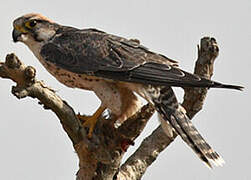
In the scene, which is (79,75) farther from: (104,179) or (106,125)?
(104,179)

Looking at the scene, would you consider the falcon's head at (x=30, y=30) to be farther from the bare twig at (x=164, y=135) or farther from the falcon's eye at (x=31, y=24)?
the bare twig at (x=164, y=135)

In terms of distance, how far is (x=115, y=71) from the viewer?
7328 millimetres

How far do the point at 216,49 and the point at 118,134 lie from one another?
4.67ft

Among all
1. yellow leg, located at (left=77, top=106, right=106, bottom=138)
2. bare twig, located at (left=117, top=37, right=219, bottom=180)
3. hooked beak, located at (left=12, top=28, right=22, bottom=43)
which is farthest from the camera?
hooked beak, located at (left=12, top=28, right=22, bottom=43)

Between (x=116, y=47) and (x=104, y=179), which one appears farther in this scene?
(x=116, y=47)

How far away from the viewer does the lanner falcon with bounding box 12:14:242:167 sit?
7.19m

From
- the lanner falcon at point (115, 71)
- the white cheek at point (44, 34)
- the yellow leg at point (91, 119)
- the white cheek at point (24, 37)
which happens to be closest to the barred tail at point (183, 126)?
the lanner falcon at point (115, 71)

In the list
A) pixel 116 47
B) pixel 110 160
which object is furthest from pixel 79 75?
pixel 110 160

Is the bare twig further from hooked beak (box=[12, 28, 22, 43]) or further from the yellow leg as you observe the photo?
hooked beak (box=[12, 28, 22, 43])

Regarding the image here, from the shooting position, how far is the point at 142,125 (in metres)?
7.32

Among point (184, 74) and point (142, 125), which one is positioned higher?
point (184, 74)

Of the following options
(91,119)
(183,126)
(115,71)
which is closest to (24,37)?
(115,71)

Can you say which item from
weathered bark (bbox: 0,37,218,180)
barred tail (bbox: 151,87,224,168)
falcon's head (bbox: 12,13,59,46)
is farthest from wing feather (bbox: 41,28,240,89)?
weathered bark (bbox: 0,37,218,180)

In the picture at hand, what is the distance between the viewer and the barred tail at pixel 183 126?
7164 millimetres
